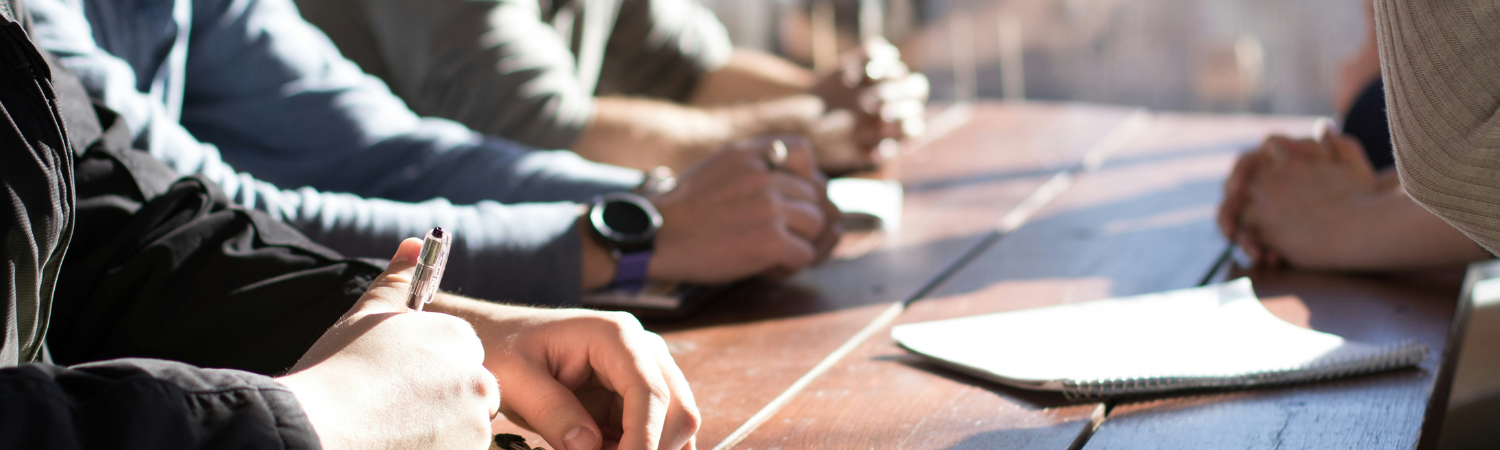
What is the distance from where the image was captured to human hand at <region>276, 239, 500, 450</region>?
430 mm

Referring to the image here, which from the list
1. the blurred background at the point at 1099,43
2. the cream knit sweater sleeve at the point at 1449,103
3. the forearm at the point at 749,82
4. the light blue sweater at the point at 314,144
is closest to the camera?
the cream knit sweater sleeve at the point at 1449,103

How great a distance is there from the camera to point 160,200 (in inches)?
27.5

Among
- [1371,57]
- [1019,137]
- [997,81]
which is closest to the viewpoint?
[1371,57]

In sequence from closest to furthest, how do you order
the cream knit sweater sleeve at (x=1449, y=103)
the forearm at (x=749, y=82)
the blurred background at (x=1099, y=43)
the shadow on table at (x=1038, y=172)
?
the cream knit sweater sleeve at (x=1449, y=103), the shadow on table at (x=1038, y=172), the forearm at (x=749, y=82), the blurred background at (x=1099, y=43)

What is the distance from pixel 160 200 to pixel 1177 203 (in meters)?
1.05

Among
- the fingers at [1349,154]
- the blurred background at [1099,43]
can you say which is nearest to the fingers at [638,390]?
the fingers at [1349,154]

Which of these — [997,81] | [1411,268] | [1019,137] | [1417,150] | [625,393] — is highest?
[1417,150]

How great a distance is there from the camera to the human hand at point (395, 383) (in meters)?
0.43

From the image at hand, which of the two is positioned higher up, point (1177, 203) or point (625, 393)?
point (625, 393)

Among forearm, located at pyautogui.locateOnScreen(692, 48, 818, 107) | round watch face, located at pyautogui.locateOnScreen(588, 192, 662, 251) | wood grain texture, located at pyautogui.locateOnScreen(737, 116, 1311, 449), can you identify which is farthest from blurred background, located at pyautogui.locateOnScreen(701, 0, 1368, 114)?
round watch face, located at pyautogui.locateOnScreen(588, 192, 662, 251)

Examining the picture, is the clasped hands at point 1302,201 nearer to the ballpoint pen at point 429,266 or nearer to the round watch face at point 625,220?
the round watch face at point 625,220

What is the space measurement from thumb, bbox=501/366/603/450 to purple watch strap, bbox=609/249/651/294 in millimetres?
351

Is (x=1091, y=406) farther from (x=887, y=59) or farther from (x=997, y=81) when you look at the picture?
(x=997, y=81)

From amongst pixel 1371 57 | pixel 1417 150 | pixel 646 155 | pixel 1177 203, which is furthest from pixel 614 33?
pixel 1417 150
